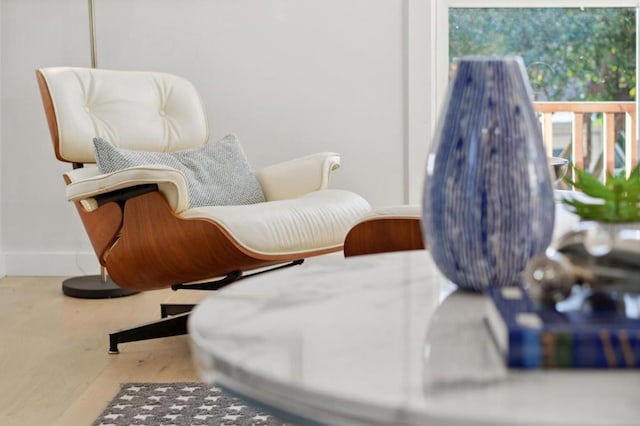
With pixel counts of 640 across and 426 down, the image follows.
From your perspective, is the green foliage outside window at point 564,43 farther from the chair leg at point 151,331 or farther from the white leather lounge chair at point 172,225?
the chair leg at point 151,331

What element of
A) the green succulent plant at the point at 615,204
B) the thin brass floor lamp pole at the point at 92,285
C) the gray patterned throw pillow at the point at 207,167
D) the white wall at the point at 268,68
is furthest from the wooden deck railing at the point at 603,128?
the green succulent plant at the point at 615,204

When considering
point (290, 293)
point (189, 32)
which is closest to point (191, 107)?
point (189, 32)

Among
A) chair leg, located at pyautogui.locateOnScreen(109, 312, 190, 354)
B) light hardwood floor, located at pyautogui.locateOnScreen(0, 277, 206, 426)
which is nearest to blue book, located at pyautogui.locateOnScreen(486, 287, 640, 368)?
light hardwood floor, located at pyautogui.locateOnScreen(0, 277, 206, 426)

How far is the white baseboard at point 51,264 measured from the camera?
387cm

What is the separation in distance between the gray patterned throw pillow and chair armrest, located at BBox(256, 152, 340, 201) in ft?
0.14

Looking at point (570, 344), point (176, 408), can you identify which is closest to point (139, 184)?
point (176, 408)

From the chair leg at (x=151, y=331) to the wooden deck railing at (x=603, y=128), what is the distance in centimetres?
201

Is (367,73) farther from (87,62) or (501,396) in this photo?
(501,396)

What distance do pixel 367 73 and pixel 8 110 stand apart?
1.50 m

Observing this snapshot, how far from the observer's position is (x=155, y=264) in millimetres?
2443

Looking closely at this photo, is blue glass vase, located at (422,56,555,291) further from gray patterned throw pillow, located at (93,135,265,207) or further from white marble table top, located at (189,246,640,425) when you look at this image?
gray patterned throw pillow, located at (93,135,265,207)

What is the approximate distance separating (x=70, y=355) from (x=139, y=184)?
0.56 metres

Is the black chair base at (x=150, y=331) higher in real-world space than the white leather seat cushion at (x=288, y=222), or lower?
lower

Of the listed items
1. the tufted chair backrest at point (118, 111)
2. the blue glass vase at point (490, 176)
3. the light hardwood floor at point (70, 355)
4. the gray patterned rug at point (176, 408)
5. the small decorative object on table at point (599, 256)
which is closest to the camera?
Answer: the small decorative object on table at point (599, 256)
